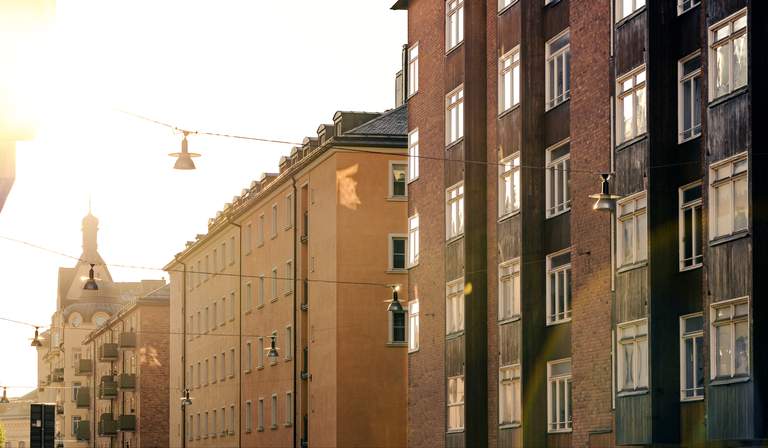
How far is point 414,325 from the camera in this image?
46750 mm

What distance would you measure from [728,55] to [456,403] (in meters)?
18.0

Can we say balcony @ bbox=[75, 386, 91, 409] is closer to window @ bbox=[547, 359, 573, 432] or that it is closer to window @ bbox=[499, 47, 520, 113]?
window @ bbox=[499, 47, 520, 113]

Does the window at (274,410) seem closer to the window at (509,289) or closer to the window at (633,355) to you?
the window at (509,289)

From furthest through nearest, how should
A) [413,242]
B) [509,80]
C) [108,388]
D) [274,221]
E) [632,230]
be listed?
1. [108,388]
2. [274,221]
3. [413,242]
4. [509,80]
5. [632,230]

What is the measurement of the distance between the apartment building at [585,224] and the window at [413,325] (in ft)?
0.51

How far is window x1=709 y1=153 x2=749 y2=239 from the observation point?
993 inches

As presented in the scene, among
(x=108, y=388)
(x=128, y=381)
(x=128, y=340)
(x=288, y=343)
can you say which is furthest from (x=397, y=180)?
(x=108, y=388)

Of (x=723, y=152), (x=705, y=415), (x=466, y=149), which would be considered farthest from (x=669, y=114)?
(x=466, y=149)

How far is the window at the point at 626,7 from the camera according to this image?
29.6 meters

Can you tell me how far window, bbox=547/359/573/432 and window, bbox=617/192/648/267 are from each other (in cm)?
509

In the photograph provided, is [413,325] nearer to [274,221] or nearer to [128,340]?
[274,221]

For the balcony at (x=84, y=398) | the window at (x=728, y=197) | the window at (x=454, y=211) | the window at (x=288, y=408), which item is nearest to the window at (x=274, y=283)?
the window at (x=288, y=408)

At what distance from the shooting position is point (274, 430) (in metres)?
66.2

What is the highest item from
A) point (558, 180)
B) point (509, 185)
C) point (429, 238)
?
point (509, 185)
